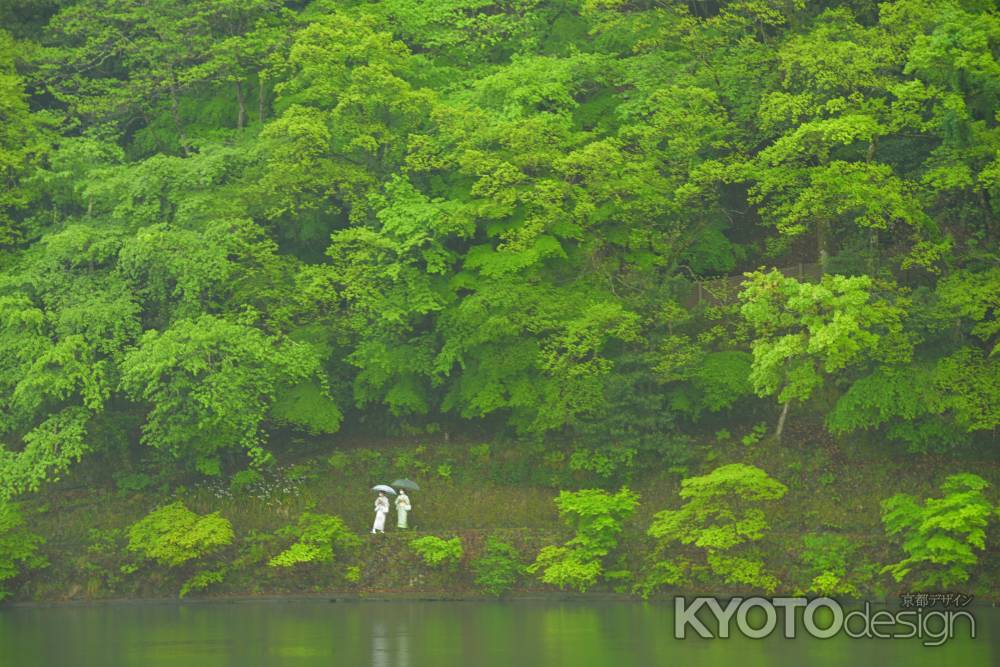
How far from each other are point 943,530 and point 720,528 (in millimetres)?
3918

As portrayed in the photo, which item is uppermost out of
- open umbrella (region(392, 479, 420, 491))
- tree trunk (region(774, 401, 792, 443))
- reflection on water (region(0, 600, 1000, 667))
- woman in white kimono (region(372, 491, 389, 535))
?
tree trunk (region(774, 401, 792, 443))

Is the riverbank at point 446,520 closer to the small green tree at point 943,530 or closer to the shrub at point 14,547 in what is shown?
the shrub at point 14,547

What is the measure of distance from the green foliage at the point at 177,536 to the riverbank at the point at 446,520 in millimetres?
426

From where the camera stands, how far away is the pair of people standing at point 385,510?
3243 centimetres

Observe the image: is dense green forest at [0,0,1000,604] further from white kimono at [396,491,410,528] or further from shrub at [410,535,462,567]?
white kimono at [396,491,410,528]

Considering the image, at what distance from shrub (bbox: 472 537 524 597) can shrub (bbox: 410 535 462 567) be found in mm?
408

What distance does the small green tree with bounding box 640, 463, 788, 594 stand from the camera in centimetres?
2942

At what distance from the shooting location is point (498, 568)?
31016 mm

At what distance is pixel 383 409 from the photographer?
36.8 meters

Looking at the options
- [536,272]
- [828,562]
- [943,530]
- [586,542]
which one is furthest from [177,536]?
[943,530]

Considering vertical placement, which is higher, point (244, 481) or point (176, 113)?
point (176, 113)

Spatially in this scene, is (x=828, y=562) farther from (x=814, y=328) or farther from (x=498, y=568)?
(x=498, y=568)

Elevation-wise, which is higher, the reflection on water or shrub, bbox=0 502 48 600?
shrub, bbox=0 502 48 600

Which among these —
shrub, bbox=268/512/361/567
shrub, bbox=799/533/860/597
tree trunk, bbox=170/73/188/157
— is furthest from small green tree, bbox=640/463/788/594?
tree trunk, bbox=170/73/188/157
